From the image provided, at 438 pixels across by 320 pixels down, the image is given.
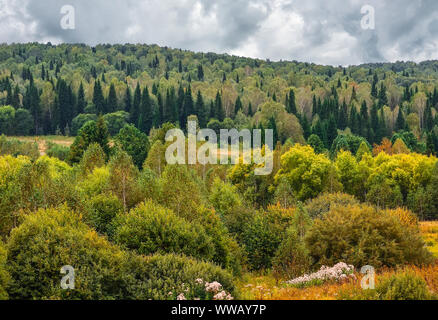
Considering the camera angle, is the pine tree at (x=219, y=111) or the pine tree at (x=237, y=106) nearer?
the pine tree at (x=219, y=111)

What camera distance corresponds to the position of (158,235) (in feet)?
80.2

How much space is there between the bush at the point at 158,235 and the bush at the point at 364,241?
7227 millimetres

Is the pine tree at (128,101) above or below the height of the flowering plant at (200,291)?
above

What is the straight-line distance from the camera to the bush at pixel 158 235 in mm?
24078

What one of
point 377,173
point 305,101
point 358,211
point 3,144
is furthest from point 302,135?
A: point 358,211

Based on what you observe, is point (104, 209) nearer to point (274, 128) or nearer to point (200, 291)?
point (200, 291)

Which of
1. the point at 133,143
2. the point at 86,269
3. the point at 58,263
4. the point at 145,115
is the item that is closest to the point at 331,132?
the point at 145,115

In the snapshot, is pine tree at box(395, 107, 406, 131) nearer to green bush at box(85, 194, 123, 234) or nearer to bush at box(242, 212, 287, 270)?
bush at box(242, 212, 287, 270)

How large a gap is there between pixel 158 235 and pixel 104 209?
11.6 m

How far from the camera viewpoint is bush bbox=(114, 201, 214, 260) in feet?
79.0

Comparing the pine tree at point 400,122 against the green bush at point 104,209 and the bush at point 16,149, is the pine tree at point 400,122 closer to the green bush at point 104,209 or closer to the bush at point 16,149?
the bush at point 16,149

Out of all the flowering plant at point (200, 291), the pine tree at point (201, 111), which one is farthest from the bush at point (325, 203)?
the pine tree at point (201, 111)

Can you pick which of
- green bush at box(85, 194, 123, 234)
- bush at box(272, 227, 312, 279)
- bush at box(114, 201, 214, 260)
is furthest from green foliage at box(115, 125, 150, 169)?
bush at box(114, 201, 214, 260)
